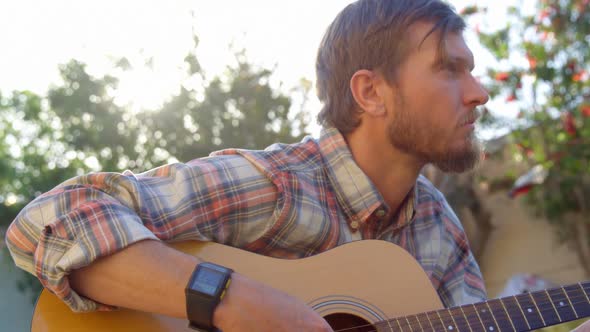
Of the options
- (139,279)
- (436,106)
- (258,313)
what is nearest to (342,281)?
(258,313)

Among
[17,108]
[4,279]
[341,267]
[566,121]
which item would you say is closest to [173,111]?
[4,279]

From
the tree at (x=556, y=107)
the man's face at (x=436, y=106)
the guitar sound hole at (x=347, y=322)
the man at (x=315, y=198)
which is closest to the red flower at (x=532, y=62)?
the tree at (x=556, y=107)

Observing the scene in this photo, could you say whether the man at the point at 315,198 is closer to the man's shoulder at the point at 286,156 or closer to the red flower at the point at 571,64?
the man's shoulder at the point at 286,156

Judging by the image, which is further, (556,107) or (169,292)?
(556,107)

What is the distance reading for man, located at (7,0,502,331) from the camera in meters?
1.49

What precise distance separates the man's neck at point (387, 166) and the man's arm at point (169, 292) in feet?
2.53

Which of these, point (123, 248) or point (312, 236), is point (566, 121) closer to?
point (312, 236)

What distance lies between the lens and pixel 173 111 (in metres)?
7.74

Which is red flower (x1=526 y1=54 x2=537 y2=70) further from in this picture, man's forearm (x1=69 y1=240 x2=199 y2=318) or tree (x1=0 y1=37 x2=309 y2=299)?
man's forearm (x1=69 y1=240 x2=199 y2=318)

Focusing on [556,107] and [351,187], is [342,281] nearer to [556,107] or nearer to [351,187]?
[351,187]

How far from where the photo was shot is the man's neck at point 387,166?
217 centimetres

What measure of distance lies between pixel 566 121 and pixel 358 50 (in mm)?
6381

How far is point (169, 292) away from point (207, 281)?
3.7 inches

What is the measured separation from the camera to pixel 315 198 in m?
Answer: 2.00
